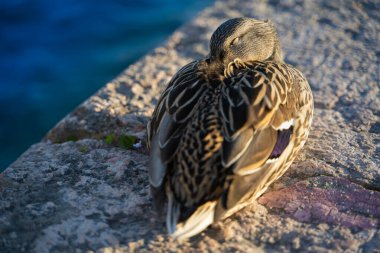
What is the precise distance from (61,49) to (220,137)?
672 centimetres

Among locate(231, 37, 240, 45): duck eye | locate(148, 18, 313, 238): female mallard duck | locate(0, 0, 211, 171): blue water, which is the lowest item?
locate(0, 0, 211, 171): blue water

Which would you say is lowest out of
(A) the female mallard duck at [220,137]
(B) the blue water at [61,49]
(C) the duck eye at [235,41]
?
(B) the blue water at [61,49]

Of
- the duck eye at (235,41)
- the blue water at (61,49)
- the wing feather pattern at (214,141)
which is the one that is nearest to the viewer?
the wing feather pattern at (214,141)

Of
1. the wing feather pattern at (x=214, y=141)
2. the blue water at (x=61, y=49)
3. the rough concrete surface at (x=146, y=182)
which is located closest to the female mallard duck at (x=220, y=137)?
the wing feather pattern at (x=214, y=141)

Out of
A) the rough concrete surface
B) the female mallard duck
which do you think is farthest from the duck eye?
the rough concrete surface

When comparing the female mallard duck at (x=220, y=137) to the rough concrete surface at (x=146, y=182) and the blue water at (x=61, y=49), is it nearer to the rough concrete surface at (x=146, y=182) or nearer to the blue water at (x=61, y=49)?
the rough concrete surface at (x=146, y=182)

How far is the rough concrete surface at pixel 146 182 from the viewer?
11.8ft

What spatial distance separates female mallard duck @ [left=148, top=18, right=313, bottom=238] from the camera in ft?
11.4

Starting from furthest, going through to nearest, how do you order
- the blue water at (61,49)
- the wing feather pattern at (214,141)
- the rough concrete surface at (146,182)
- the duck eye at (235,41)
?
the blue water at (61,49)
the duck eye at (235,41)
the rough concrete surface at (146,182)
the wing feather pattern at (214,141)

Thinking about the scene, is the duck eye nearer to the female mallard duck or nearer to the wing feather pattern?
the female mallard duck

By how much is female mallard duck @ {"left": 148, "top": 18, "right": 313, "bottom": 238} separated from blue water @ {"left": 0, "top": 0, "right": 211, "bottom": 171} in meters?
4.59

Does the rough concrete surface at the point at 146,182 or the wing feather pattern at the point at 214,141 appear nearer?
the wing feather pattern at the point at 214,141

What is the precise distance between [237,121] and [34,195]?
150 cm

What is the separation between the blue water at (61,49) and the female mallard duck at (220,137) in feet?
15.1
